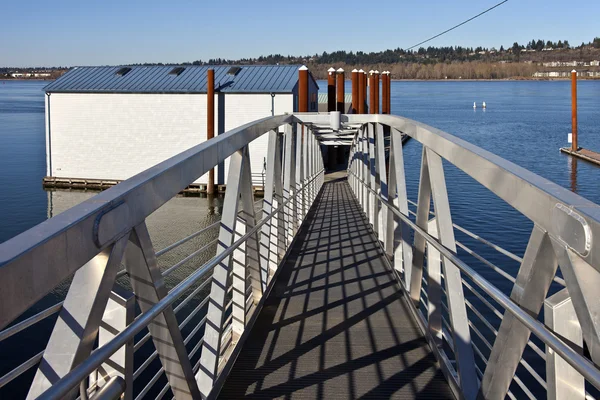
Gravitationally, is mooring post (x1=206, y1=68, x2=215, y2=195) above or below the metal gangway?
above

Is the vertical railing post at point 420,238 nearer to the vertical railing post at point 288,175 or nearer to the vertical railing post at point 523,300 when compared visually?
the vertical railing post at point 523,300

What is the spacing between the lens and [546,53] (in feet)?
623

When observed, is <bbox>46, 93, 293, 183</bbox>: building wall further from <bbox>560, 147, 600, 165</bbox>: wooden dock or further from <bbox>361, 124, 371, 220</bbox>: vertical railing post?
<bbox>361, 124, 371, 220</bbox>: vertical railing post

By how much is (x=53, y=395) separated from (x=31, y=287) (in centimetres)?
23

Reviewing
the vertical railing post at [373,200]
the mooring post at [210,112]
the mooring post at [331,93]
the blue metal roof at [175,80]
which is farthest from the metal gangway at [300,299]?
the blue metal roof at [175,80]

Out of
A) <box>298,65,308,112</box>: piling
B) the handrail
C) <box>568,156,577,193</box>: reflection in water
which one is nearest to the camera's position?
the handrail

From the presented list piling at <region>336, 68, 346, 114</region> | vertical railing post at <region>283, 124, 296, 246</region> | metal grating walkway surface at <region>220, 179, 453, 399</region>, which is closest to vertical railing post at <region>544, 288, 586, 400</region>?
metal grating walkway surface at <region>220, 179, 453, 399</region>

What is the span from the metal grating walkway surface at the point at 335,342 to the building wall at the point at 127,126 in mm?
23019

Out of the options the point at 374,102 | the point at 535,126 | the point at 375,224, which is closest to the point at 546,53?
the point at 535,126

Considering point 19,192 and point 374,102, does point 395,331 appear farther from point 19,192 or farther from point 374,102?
point 19,192

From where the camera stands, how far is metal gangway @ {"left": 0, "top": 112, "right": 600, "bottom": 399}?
153 cm

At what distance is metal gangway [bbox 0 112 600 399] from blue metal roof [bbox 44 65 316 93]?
23.0 metres

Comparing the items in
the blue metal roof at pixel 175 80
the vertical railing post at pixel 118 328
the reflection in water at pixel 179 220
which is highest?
the blue metal roof at pixel 175 80

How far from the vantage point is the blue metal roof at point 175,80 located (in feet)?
96.1
